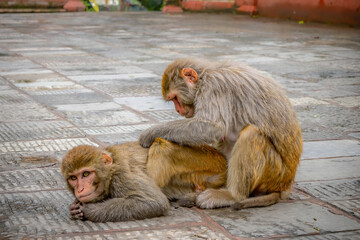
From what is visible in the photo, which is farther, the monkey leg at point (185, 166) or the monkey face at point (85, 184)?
the monkey leg at point (185, 166)

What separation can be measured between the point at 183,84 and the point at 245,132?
69 centimetres

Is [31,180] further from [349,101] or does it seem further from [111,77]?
[111,77]

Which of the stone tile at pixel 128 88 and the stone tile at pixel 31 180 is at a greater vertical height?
the stone tile at pixel 128 88

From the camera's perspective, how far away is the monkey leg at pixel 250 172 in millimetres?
4102

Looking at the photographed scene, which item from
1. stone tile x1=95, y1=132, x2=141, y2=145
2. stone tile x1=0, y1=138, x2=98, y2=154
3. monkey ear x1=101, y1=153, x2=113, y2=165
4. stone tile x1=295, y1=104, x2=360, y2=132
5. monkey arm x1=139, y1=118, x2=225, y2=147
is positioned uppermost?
monkey arm x1=139, y1=118, x2=225, y2=147

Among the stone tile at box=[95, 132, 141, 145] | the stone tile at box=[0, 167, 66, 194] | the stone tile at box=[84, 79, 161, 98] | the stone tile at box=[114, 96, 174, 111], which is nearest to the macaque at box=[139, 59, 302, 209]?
the stone tile at box=[0, 167, 66, 194]

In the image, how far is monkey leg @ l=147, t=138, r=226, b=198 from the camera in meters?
4.30

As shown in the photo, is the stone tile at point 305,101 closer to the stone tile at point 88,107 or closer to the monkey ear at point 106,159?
the stone tile at point 88,107

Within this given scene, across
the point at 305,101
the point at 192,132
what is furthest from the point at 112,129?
the point at 305,101

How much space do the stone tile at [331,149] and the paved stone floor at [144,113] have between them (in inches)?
0.7

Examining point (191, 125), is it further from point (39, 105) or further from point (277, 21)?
point (277, 21)

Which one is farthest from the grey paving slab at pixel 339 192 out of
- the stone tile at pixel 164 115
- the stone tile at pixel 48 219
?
the stone tile at pixel 164 115

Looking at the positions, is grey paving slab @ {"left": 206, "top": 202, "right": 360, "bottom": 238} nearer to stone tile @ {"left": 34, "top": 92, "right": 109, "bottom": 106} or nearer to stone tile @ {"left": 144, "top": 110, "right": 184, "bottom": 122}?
stone tile @ {"left": 144, "top": 110, "right": 184, "bottom": 122}

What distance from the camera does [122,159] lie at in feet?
13.7
